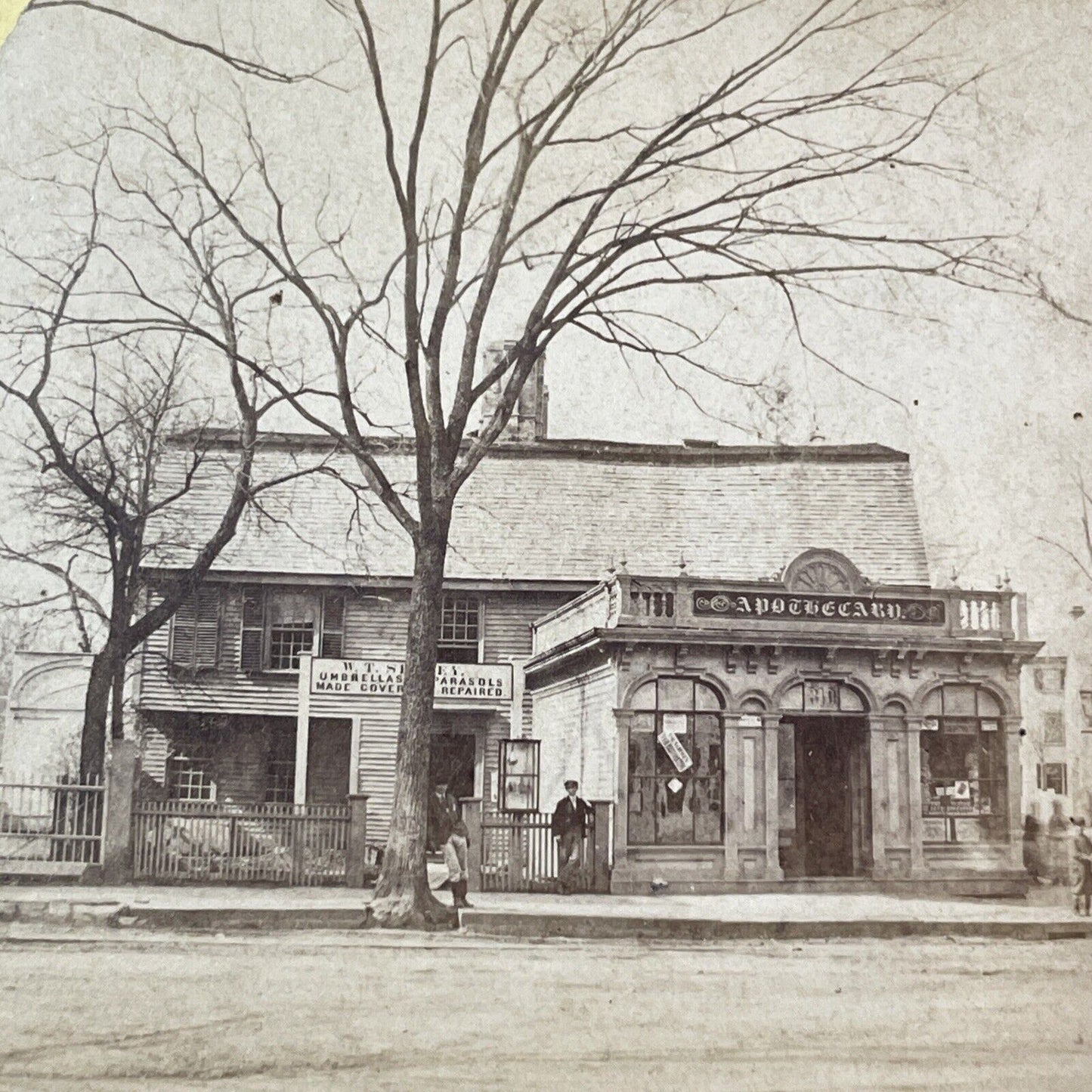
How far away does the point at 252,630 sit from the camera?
271 inches

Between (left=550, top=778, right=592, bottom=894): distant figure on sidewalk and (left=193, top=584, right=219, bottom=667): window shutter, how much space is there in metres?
3.04

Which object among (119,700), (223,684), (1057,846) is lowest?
(1057,846)

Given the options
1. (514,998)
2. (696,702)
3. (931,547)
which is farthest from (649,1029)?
(696,702)

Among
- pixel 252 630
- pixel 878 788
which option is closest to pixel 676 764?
pixel 878 788

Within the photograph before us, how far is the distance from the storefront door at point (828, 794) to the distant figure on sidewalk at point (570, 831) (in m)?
1.57

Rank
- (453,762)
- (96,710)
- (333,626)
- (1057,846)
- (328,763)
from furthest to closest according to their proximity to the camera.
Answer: (453,762) < (333,626) < (328,763) < (96,710) < (1057,846)

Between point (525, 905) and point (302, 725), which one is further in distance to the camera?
point (525, 905)

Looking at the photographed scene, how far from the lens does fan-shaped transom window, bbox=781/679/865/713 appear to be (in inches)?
355

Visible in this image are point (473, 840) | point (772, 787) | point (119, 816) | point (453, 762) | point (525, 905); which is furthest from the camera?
point (772, 787)

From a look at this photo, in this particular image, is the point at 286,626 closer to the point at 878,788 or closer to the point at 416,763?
the point at 416,763

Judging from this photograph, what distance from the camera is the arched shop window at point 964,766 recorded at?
23.1 ft

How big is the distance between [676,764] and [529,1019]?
4521mm

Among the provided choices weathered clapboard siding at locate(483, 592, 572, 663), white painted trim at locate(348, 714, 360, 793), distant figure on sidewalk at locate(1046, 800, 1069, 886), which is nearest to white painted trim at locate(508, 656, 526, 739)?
weathered clapboard siding at locate(483, 592, 572, 663)

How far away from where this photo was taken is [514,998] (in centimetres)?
541
